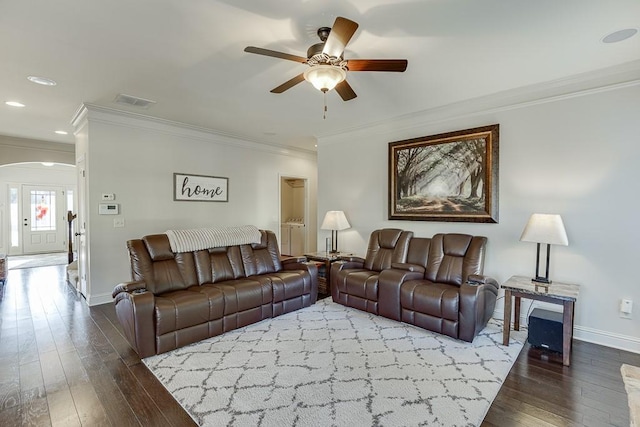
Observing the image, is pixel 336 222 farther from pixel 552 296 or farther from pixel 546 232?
pixel 552 296

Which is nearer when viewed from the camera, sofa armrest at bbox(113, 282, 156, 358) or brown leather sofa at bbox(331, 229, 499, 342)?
sofa armrest at bbox(113, 282, 156, 358)

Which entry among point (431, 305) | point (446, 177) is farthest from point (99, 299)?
point (446, 177)

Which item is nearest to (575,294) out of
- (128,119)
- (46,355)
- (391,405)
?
Result: (391,405)

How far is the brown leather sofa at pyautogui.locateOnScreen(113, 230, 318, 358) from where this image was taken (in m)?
2.75

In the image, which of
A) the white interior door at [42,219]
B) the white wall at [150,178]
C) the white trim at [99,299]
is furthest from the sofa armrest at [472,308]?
the white interior door at [42,219]

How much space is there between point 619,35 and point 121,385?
4585mm

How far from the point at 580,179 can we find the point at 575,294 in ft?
4.01

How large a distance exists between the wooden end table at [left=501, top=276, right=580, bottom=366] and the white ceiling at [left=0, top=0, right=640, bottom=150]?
2.07m

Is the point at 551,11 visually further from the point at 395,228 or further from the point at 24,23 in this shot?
the point at 24,23

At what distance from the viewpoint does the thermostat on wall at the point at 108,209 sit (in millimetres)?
4250

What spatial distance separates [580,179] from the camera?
3.18 meters

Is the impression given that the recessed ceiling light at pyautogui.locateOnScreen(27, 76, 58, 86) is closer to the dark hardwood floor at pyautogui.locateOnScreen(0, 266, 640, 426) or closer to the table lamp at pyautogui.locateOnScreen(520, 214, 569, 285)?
the dark hardwood floor at pyautogui.locateOnScreen(0, 266, 640, 426)

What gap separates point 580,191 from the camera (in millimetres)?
3180

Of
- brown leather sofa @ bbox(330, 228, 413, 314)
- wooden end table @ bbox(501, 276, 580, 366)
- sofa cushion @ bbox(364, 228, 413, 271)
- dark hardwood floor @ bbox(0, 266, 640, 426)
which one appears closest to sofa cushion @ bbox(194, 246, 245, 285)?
dark hardwood floor @ bbox(0, 266, 640, 426)
